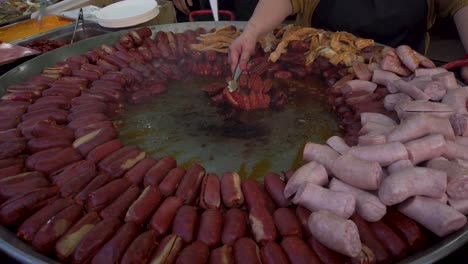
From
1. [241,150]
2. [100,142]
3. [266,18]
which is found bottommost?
[241,150]

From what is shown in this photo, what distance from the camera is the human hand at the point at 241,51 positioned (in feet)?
9.60

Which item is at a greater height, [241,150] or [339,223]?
[339,223]

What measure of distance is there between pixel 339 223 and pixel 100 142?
151cm

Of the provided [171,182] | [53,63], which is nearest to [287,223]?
[171,182]

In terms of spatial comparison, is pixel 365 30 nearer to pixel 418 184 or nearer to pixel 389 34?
pixel 389 34

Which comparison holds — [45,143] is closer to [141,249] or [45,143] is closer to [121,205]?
[121,205]

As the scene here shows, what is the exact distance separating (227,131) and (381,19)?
1.93 m

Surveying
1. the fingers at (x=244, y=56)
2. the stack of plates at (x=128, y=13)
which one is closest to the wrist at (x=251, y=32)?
the fingers at (x=244, y=56)

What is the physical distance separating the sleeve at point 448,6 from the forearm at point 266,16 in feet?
4.30

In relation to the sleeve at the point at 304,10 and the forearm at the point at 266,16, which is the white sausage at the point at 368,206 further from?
the sleeve at the point at 304,10

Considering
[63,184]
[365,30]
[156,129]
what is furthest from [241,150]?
[365,30]

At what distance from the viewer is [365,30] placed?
11.9 ft

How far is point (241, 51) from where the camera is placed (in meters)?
2.98

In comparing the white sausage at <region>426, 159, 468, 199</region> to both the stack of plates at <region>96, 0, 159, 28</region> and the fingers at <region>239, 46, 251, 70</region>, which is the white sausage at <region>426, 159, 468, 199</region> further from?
the stack of plates at <region>96, 0, 159, 28</region>
